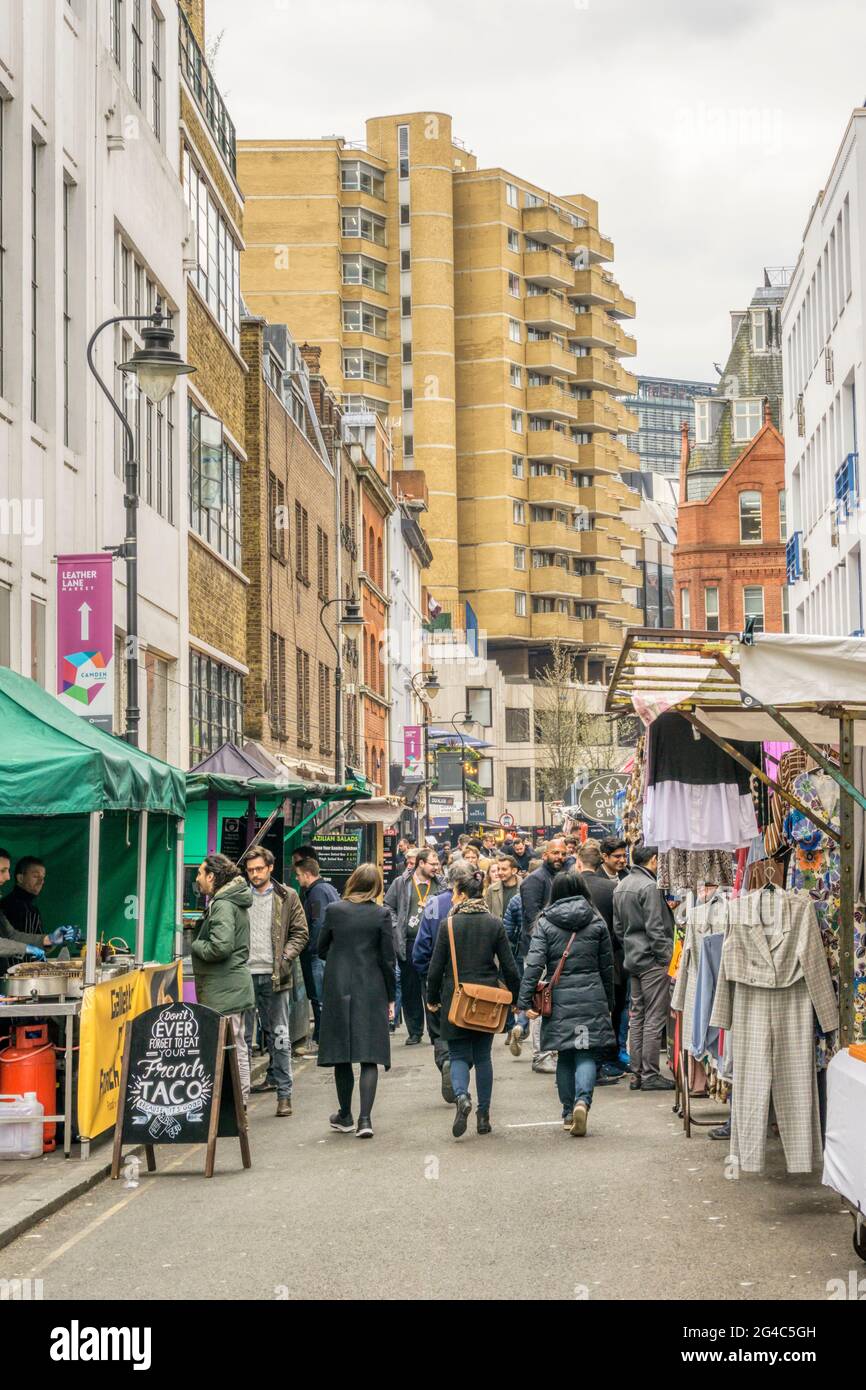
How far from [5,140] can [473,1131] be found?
1075 cm

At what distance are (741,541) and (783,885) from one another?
70.0 m

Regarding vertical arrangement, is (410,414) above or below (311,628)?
above

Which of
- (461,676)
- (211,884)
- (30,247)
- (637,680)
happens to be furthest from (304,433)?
(461,676)

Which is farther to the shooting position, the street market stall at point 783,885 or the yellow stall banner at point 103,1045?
the yellow stall banner at point 103,1045

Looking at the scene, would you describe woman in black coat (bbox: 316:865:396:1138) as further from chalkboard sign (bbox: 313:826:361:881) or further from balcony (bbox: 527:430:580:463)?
balcony (bbox: 527:430:580:463)

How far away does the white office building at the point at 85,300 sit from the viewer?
1753cm

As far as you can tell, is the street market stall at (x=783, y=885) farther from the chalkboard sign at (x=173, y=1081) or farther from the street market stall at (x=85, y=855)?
the street market stall at (x=85, y=855)

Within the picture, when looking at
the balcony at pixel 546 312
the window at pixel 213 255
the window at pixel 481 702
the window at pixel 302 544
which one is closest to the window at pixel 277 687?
the window at pixel 302 544

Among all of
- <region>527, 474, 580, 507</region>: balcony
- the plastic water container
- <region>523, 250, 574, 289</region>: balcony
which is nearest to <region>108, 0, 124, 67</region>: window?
the plastic water container

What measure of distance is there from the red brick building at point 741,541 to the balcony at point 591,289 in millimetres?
20283

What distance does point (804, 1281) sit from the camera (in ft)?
25.8

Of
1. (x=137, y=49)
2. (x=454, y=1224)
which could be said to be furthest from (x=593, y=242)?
(x=454, y=1224)
